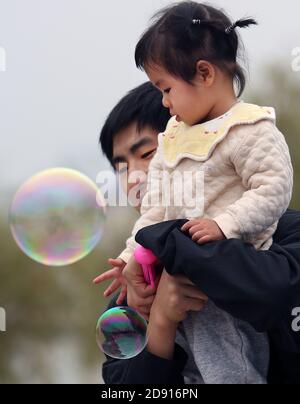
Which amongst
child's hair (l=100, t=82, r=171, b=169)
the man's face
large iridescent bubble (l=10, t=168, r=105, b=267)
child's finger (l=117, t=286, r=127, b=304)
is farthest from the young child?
large iridescent bubble (l=10, t=168, r=105, b=267)

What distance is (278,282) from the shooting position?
6.53 feet

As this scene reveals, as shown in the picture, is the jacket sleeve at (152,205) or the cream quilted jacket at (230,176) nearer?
the cream quilted jacket at (230,176)

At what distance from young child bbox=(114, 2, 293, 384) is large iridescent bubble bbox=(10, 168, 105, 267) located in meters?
Answer: 0.76

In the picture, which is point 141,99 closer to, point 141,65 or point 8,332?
point 141,65

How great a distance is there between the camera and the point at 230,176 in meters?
2.19

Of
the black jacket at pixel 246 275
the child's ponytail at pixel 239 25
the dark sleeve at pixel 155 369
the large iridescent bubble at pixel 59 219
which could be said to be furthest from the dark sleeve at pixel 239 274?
the large iridescent bubble at pixel 59 219

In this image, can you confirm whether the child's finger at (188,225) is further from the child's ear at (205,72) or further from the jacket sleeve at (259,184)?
the child's ear at (205,72)

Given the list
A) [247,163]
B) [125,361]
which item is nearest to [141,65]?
[247,163]

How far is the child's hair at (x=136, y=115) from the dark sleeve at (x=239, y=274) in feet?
2.66

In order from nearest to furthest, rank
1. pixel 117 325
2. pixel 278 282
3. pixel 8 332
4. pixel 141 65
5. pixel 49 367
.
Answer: pixel 278 282
pixel 141 65
pixel 117 325
pixel 49 367
pixel 8 332

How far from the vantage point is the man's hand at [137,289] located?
2.22m

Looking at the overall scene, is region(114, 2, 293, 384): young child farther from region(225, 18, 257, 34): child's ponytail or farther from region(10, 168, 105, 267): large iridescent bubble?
region(10, 168, 105, 267): large iridescent bubble
